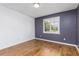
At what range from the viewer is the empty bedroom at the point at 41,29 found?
3.47m

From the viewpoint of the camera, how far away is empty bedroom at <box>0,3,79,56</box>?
137 inches

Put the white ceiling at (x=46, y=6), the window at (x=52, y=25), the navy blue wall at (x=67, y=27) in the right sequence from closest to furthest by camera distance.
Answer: the white ceiling at (x=46, y=6) < the navy blue wall at (x=67, y=27) < the window at (x=52, y=25)

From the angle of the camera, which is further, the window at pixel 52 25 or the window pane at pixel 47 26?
the window pane at pixel 47 26

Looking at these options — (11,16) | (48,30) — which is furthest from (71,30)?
(11,16)

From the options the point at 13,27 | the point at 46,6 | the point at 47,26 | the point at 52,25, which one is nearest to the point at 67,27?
the point at 52,25

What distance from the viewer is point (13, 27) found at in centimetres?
442

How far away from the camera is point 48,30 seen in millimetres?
5773

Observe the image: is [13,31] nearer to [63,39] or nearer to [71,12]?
[63,39]

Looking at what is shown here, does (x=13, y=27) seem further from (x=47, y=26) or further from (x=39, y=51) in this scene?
(x=47, y=26)

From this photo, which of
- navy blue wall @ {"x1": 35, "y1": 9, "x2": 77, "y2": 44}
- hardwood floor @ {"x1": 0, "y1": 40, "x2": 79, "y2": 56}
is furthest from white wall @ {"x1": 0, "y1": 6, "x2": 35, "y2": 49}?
navy blue wall @ {"x1": 35, "y1": 9, "x2": 77, "y2": 44}

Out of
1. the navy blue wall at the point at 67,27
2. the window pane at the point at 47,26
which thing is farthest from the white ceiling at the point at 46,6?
the window pane at the point at 47,26

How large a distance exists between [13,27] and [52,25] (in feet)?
8.91

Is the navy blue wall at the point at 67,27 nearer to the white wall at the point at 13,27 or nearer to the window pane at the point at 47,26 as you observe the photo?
the window pane at the point at 47,26

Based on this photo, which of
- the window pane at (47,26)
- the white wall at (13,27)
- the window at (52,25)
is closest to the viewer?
the white wall at (13,27)
